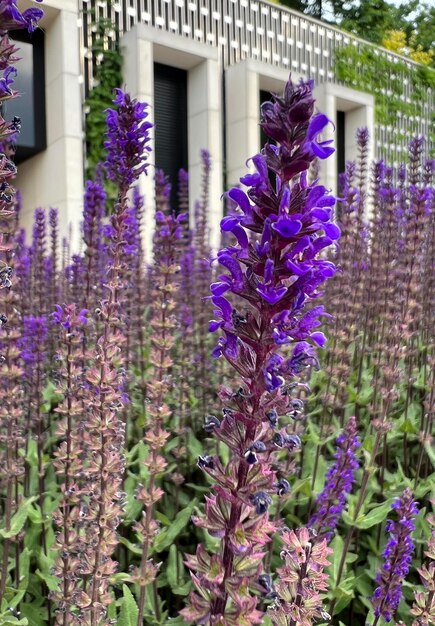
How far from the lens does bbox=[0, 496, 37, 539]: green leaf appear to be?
299 cm

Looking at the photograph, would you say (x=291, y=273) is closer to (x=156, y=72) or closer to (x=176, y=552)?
(x=176, y=552)

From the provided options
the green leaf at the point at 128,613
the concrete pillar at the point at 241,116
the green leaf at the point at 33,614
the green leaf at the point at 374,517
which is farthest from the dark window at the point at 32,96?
the green leaf at the point at 128,613

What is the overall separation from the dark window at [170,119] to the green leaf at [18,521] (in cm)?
1674

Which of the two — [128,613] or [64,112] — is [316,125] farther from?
[64,112]

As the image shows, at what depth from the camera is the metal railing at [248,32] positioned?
17.8 meters

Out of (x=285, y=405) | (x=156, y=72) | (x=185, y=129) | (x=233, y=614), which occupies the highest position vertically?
(x=156, y=72)

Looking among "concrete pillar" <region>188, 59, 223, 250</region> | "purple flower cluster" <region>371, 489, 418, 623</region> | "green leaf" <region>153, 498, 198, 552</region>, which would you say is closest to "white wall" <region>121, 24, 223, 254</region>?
"concrete pillar" <region>188, 59, 223, 250</region>

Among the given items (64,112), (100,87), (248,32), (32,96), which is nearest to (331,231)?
(64,112)

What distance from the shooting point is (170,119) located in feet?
65.1

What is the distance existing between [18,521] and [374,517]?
208 centimetres

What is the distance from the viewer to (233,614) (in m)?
1.31

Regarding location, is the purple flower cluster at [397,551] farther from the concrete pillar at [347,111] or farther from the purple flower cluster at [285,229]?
the concrete pillar at [347,111]

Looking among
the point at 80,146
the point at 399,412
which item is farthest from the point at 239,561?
the point at 80,146

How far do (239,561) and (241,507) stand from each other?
136 millimetres
